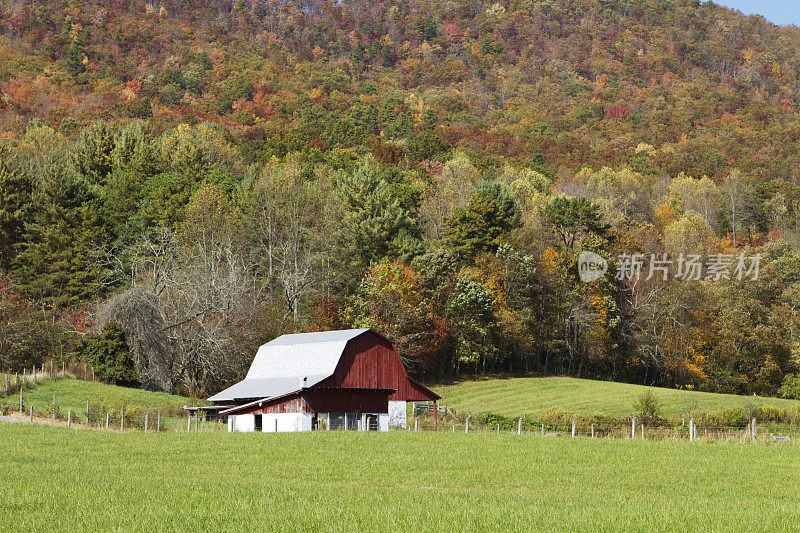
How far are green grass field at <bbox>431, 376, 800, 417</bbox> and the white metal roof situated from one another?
11.6m

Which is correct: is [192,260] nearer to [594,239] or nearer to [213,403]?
[213,403]

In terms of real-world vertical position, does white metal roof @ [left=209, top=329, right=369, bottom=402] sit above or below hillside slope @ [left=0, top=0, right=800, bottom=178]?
below

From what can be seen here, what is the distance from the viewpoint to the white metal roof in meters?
49.6

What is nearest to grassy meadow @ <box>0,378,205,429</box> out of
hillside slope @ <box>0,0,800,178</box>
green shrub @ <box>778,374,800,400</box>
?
green shrub @ <box>778,374,800,400</box>

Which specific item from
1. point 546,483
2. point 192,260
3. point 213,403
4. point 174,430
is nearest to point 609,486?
point 546,483

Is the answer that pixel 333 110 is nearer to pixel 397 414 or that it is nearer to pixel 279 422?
pixel 397 414

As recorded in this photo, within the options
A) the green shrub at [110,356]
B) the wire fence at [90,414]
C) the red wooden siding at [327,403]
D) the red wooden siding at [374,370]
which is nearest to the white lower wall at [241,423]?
the red wooden siding at [327,403]

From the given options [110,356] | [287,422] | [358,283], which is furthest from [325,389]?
[358,283]

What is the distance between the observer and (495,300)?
236ft

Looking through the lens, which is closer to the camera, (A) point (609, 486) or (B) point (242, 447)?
(A) point (609, 486)

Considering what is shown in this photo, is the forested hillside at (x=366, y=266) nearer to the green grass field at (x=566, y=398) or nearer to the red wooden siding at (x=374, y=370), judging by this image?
the green grass field at (x=566, y=398)

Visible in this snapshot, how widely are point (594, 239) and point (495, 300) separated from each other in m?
11.9

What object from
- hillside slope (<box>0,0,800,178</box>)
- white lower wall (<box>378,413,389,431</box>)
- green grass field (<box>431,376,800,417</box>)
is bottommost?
white lower wall (<box>378,413,389,431</box>)

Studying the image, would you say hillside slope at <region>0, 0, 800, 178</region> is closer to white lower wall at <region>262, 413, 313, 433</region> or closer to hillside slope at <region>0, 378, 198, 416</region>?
hillside slope at <region>0, 378, 198, 416</region>
